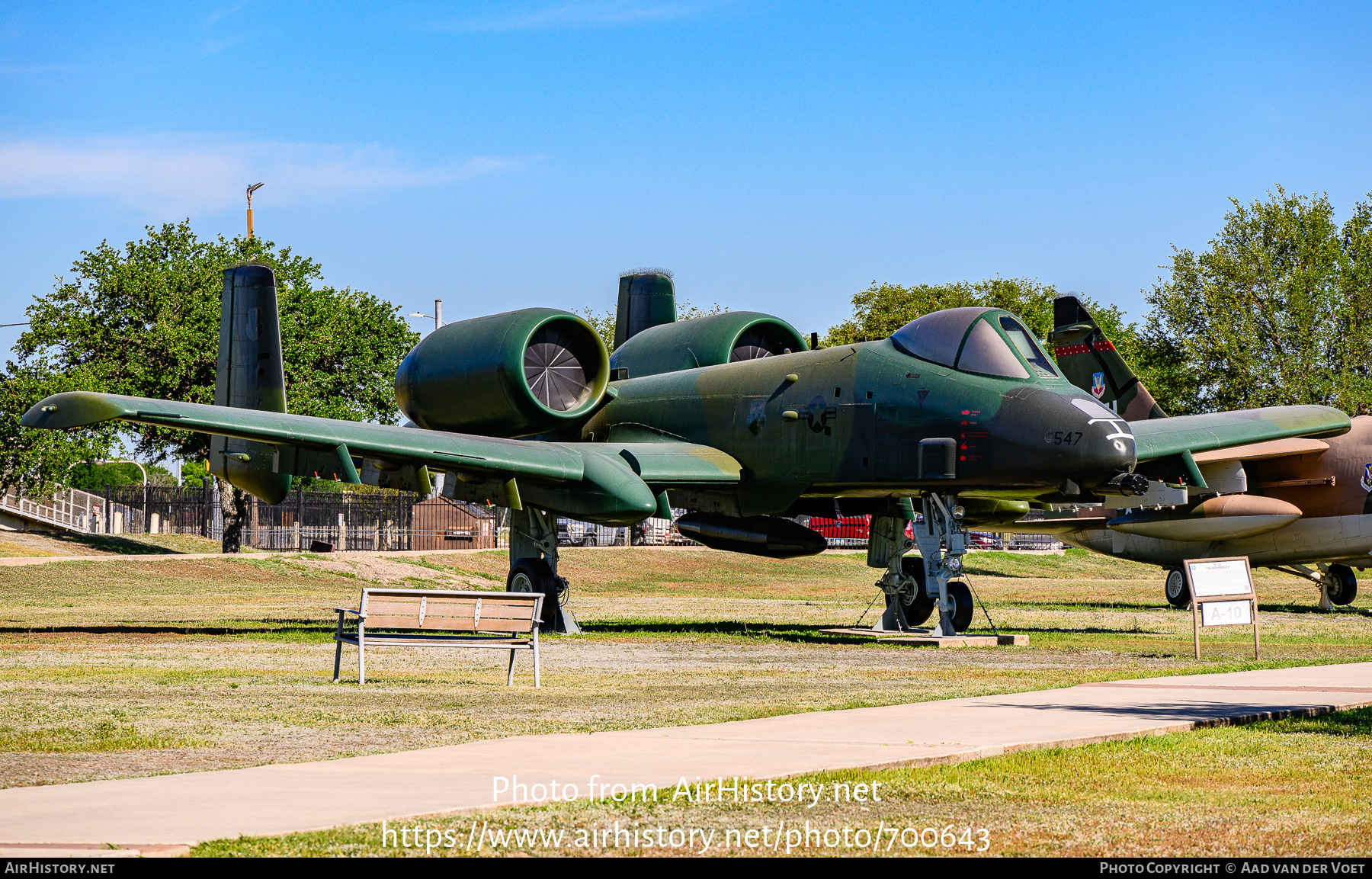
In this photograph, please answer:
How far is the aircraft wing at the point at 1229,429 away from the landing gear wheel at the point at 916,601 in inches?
154

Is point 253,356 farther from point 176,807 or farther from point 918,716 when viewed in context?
point 176,807

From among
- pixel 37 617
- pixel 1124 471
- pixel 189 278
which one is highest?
pixel 189 278

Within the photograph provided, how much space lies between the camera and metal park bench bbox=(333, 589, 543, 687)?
14.1 meters

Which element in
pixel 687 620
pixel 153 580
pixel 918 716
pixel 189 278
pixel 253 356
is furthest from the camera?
pixel 189 278

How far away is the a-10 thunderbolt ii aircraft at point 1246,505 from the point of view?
2998cm

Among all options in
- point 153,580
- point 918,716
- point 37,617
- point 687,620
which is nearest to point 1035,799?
point 918,716

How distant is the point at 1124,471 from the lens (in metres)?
19.7

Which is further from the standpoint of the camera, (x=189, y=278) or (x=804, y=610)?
(x=189, y=278)

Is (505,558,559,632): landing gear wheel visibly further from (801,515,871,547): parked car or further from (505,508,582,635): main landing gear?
(801,515,871,547): parked car

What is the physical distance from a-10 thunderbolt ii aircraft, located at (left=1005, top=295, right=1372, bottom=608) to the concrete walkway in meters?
15.9

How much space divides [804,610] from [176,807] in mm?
24973

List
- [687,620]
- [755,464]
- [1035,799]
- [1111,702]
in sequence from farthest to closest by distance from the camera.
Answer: [687,620]
[755,464]
[1111,702]
[1035,799]

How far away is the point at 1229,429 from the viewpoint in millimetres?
23641

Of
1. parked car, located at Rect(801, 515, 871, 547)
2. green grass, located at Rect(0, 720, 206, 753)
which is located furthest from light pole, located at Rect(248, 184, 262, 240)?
green grass, located at Rect(0, 720, 206, 753)
